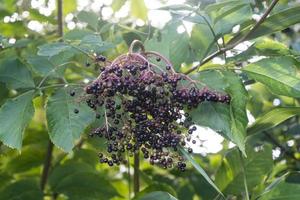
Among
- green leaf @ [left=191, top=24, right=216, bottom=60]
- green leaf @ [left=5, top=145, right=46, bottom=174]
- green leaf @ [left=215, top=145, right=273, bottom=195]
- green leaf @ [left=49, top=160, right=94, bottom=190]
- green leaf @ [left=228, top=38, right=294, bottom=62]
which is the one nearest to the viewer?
green leaf @ [left=228, top=38, right=294, bottom=62]

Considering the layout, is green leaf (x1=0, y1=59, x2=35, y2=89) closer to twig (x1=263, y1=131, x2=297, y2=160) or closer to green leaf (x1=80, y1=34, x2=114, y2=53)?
green leaf (x1=80, y1=34, x2=114, y2=53)

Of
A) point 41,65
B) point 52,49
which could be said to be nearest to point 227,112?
point 52,49

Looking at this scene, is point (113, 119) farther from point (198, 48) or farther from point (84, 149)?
point (84, 149)

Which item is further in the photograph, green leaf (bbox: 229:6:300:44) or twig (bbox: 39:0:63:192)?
A: twig (bbox: 39:0:63:192)

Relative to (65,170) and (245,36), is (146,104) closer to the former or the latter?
(245,36)

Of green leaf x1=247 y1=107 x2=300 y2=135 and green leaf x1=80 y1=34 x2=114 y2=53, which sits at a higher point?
green leaf x1=80 y1=34 x2=114 y2=53

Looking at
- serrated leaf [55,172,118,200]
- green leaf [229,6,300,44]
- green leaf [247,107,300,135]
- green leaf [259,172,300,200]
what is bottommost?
serrated leaf [55,172,118,200]

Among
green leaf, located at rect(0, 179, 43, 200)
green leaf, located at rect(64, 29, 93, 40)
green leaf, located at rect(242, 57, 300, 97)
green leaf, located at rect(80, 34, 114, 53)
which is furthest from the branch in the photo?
green leaf, located at rect(0, 179, 43, 200)

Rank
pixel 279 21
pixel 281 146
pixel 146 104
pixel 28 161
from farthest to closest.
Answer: pixel 281 146
pixel 28 161
pixel 279 21
pixel 146 104
